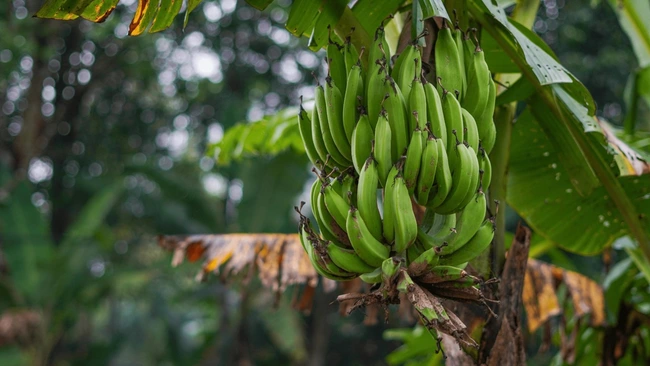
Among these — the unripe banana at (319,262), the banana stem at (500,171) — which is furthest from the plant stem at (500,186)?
the unripe banana at (319,262)

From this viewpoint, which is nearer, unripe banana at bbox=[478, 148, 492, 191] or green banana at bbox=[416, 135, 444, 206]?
green banana at bbox=[416, 135, 444, 206]

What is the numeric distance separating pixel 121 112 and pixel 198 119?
1.29 meters

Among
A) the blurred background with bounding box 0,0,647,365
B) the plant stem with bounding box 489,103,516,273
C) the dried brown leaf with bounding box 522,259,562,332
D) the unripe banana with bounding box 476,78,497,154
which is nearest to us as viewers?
the unripe banana with bounding box 476,78,497,154

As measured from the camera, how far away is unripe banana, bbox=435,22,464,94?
1.46m

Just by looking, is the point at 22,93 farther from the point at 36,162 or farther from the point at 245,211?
the point at 245,211

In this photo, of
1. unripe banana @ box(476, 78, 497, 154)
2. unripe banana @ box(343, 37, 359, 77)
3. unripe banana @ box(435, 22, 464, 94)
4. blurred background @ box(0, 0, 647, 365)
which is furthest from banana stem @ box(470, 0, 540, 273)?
blurred background @ box(0, 0, 647, 365)

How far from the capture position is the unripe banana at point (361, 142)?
4.42 ft

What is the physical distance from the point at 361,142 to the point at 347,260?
0.25 m

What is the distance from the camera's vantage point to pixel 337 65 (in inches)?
59.3

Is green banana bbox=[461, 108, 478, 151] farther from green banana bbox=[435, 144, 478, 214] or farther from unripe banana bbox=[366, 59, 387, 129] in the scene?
unripe banana bbox=[366, 59, 387, 129]

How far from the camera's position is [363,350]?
11.8 meters

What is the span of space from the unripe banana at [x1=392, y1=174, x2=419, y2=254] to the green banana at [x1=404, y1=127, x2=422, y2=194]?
0.11 ft

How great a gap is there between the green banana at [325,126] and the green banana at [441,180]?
25 centimetres

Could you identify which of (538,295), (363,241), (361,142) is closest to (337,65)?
(361,142)
